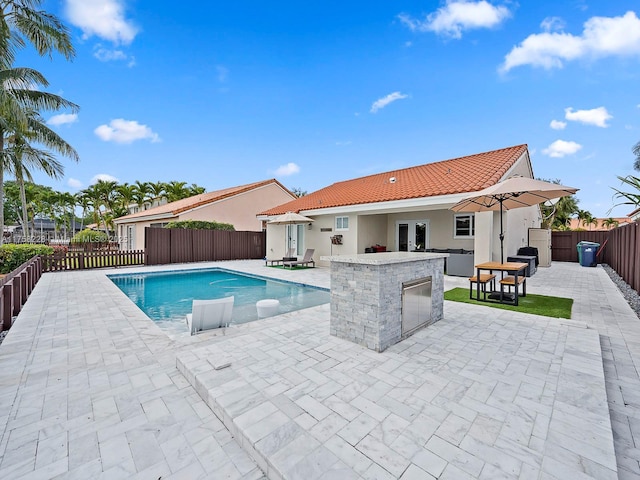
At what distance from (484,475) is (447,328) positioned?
→ 3.34 metres

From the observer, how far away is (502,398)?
290cm

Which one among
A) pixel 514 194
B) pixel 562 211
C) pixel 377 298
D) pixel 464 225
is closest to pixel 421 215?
pixel 464 225

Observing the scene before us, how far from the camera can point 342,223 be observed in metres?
14.7

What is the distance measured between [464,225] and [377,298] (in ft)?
35.7

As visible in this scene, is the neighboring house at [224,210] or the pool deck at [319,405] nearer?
the pool deck at [319,405]

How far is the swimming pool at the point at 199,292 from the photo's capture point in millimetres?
7441

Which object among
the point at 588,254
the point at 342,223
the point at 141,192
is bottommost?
the point at 588,254

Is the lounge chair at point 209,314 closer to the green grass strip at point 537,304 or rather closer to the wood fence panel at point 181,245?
the green grass strip at point 537,304

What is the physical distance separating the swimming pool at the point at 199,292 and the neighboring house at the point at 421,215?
4566 millimetres

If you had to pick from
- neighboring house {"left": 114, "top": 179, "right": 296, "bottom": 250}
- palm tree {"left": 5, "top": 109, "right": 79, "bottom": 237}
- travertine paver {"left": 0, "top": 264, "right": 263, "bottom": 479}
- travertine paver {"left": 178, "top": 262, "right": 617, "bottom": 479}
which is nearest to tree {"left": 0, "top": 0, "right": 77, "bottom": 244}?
palm tree {"left": 5, "top": 109, "right": 79, "bottom": 237}

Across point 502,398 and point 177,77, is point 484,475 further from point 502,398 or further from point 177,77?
point 177,77

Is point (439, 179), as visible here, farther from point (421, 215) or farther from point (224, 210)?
point (224, 210)

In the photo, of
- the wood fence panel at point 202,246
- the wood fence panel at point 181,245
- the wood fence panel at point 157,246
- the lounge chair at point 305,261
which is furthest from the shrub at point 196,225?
the lounge chair at point 305,261

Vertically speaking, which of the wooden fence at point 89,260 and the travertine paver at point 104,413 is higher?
the wooden fence at point 89,260
